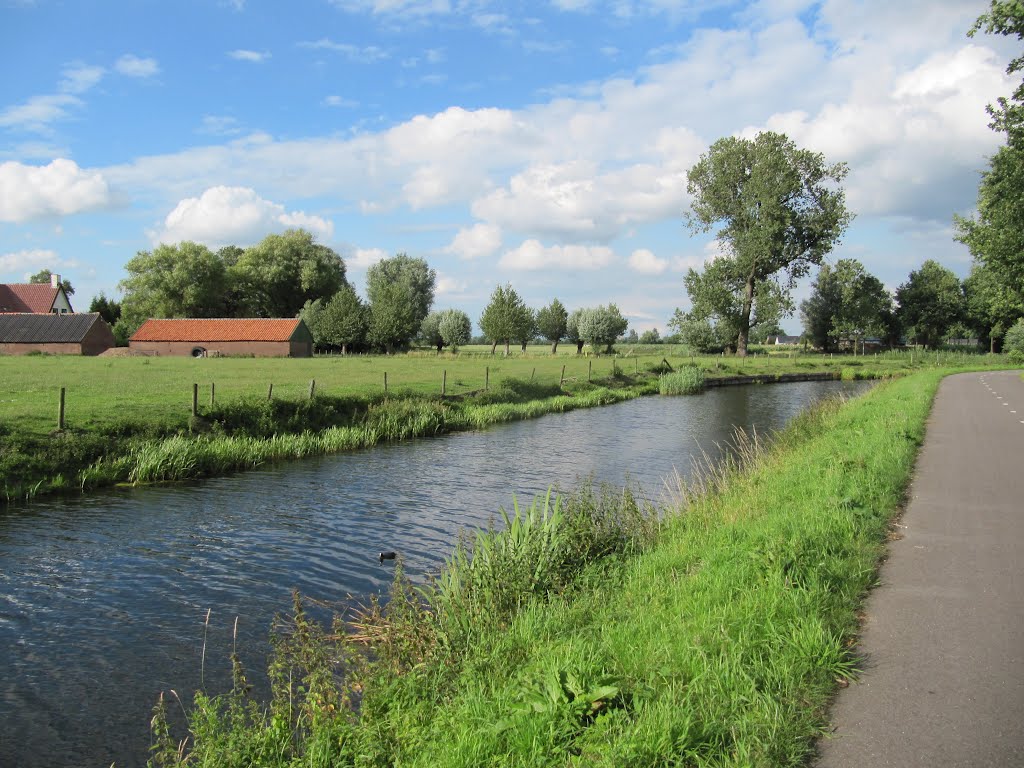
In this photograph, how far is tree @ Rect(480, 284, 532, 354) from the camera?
84500 mm

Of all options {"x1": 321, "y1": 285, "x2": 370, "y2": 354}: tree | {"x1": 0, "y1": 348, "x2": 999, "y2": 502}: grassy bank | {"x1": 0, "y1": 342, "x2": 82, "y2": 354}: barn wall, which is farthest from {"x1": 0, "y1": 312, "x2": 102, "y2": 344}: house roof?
{"x1": 0, "y1": 348, "x2": 999, "y2": 502}: grassy bank

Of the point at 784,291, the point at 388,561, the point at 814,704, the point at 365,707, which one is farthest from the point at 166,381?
the point at 784,291

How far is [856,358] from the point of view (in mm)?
69375

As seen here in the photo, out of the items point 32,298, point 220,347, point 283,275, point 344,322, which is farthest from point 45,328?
point 283,275

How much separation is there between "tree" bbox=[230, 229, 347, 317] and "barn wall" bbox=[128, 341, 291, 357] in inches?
869

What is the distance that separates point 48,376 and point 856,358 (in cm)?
6363

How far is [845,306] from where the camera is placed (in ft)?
260

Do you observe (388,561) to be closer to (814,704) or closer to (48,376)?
(814,704)

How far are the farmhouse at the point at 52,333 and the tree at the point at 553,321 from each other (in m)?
59.3

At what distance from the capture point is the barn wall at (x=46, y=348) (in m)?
64.1

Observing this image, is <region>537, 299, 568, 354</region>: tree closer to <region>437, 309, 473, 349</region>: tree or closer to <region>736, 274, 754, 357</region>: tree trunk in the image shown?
<region>437, 309, 473, 349</region>: tree

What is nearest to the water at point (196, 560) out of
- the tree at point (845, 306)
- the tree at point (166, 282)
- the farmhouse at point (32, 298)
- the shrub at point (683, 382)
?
the shrub at point (683, 382)

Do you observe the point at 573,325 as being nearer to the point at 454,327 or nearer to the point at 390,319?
the point at 454,327

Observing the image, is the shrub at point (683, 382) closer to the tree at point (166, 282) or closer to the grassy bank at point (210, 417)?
the grassy bank at point (210, 417)
